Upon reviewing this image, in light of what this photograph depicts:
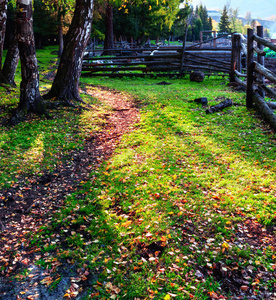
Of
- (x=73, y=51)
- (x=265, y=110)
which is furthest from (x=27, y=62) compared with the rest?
(x=265, y=110)

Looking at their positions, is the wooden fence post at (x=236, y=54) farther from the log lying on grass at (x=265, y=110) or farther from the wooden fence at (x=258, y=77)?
the log lying on grass at (x=265, y=110)

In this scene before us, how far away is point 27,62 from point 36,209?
5.37 meters

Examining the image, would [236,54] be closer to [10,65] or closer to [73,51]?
[73,51]

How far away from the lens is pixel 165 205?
486 centimetres

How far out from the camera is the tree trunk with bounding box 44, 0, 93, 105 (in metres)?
9.80

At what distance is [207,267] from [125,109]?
806 centimetres

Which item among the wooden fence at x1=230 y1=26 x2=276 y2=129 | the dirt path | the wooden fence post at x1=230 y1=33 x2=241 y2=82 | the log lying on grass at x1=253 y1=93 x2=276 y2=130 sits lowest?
the dirt path

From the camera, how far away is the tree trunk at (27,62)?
26.2 feet

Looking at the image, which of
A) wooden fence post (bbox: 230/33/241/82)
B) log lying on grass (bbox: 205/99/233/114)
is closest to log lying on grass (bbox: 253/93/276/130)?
log lying on grass (bbox: 205/99/233/114)

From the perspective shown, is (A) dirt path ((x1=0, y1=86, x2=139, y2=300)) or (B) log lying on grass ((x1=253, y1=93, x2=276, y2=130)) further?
(B) log lying on grass ((x1=253, y1=93, x2=276, y2=130))

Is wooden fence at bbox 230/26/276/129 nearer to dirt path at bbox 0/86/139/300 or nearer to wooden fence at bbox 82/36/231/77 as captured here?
dirt path at bbox 0/86/139/300

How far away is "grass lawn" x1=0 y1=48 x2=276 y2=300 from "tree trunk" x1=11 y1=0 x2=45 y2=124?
541 mm

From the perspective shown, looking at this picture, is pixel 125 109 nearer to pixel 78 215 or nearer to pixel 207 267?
pixel 78 215

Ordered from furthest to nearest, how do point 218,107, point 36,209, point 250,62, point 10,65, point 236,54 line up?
point 236,54 < point 10,65 < point 218,107 < point 250,62 < point 36,209
